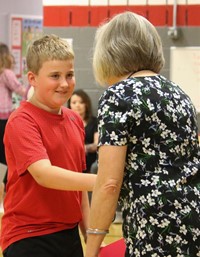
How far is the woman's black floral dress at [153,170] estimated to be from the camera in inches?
72.7

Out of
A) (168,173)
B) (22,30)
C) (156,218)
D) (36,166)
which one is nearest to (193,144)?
(168,173)

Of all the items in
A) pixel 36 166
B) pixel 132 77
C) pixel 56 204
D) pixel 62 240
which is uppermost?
pixel 132 77

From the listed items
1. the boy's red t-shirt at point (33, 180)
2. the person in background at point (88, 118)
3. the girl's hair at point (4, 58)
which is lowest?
the person in background at point (88, 118)

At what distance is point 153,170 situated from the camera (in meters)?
1.86

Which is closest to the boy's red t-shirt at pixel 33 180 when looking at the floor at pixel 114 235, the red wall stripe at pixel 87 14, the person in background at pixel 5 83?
the floor at pixel 114 235

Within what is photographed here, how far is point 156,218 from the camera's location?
1.85m

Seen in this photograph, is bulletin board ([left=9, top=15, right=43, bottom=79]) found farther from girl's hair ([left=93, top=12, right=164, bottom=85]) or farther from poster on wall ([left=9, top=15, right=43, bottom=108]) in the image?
girl's hair ([left=93, top=12, right=164, bottom=85])

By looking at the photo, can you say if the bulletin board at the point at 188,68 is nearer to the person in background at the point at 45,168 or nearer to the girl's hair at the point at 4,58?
the girl's hair at the point at 4,58

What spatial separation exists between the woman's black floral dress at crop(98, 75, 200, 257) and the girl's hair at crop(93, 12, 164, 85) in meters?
0.07

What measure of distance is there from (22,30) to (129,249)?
25.5 feet

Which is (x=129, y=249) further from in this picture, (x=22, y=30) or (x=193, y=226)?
(x=22, y=30)

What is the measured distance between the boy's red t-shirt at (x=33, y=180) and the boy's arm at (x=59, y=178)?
1.5 inches

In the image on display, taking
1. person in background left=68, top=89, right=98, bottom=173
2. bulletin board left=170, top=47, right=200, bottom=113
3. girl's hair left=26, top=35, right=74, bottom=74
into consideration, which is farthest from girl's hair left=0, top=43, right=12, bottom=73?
girl's hair left=26, top=35, right=74, bottom=74

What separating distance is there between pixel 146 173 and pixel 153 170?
0.08ft
